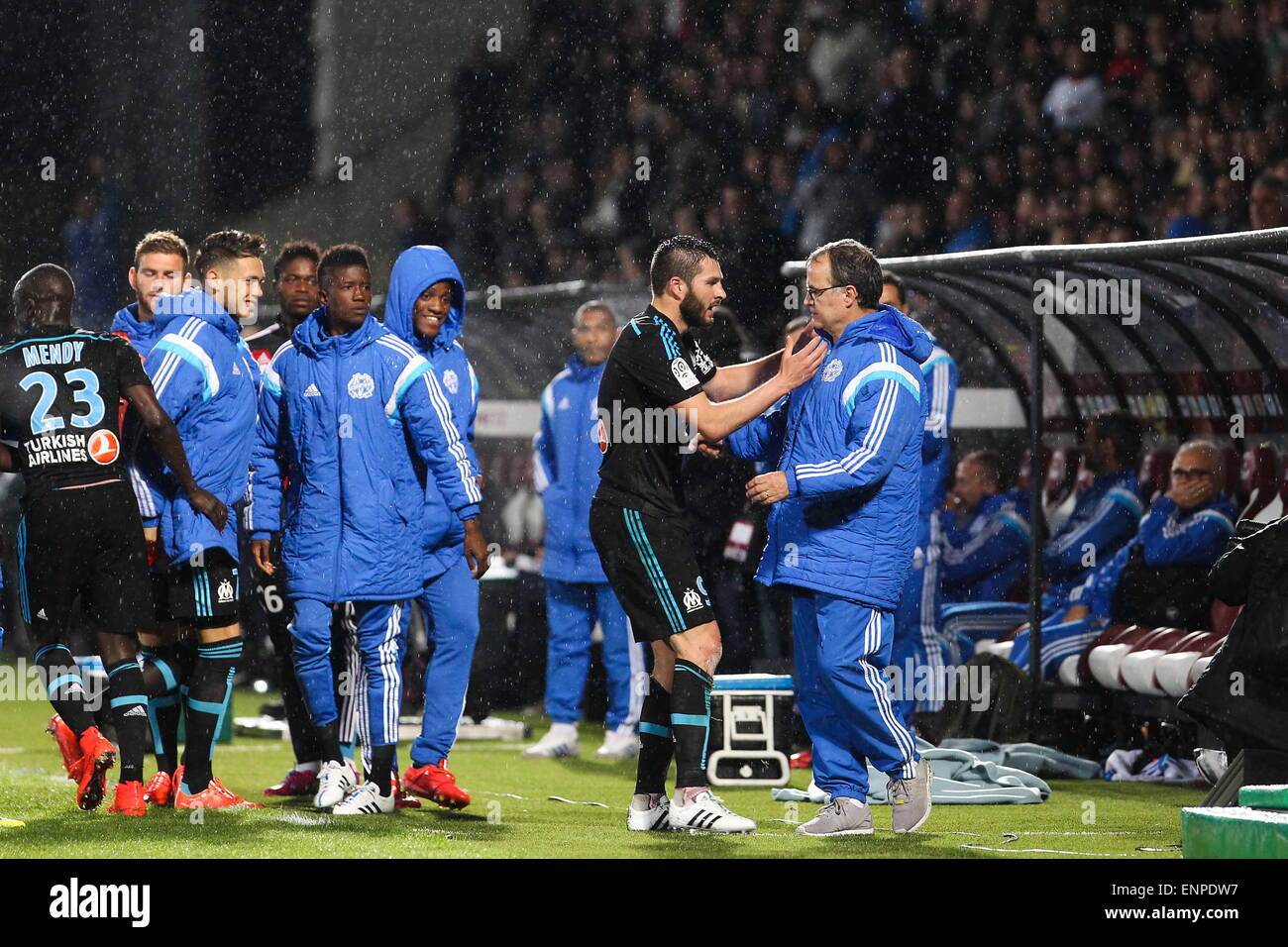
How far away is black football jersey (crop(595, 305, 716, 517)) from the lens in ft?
20.1

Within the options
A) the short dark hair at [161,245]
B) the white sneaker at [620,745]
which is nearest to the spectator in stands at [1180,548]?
the white sneaker at [620,745]

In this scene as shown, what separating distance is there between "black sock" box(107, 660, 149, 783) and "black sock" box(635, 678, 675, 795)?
5.81 ft

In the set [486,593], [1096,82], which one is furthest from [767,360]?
[1096,82]

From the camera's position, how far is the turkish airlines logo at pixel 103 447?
21.3 ft

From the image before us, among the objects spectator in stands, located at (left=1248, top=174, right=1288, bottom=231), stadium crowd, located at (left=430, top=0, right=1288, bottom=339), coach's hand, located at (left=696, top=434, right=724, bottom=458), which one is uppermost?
stadium crowd, located at (left=430, top=0, right=1288, bottom=339)

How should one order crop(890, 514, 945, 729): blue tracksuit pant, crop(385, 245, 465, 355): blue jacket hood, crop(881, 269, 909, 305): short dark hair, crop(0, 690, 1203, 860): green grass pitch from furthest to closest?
crop(890, 514, 945, 729): blue tracksuit pant < crop(881, 269, 909, 305): short dark hair < crop(385, 245, 465, 355): blue jacket hood < crop(0, 690, 1203, 860): green grass pitch

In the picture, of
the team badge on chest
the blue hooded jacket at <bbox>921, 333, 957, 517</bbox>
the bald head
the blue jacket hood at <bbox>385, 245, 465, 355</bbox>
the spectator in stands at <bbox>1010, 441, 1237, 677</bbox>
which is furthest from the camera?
the spectator in stands at <bbox>1010, 441, 1237, 677</bbox>

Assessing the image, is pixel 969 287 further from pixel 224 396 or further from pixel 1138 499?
pixel 224 396

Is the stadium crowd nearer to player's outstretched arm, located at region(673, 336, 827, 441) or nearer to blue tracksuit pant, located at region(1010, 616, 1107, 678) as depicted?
blue tracksuit pant, located at region(1010, 616, 1107, 678)

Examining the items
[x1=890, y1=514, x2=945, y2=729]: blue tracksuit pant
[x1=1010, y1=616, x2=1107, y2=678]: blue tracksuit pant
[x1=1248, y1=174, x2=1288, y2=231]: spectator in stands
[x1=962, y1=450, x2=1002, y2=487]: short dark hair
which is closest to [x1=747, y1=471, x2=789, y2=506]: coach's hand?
[x1=890, y1=514, x2=945, y2=729]: blue tracksuit pant

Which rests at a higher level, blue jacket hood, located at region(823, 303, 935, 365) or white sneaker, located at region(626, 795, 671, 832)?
blue jacket hood, located at region(823, 303, 935, 365)

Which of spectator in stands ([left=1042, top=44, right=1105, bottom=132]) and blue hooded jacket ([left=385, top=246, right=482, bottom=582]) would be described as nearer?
blue hooded jacket ([left=385, top=246, right=482, bottom=582])

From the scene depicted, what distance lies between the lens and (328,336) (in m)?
6.88
